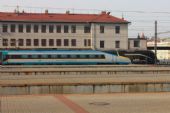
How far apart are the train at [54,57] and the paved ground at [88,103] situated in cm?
4598

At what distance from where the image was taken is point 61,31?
9350 cm

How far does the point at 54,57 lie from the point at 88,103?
4963cm

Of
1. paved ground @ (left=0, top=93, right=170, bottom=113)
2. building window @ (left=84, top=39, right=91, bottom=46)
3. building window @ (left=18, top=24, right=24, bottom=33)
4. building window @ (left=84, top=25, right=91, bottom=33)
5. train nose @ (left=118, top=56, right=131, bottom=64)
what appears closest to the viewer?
paved ground @ (left=0, top=93, right=170, bottom=113)

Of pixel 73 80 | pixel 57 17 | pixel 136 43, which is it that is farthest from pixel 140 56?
pixel 73 80

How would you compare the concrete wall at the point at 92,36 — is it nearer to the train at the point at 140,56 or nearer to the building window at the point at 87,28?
the building window at the point at 87,28

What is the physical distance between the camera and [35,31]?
303 ft

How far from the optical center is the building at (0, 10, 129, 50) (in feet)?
299

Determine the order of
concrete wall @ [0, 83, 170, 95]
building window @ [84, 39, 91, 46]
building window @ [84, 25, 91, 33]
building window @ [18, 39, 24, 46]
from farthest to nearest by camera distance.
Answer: building window @ [84, 25, 91, 33], building window @ [84, 39, 91, 46], building window @ [18, 39, 24, 46], concrete wall @ [0, 83, 170, 95]

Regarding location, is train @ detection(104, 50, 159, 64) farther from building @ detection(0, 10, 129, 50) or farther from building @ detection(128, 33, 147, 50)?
building @ detection(128, 33, 147, 50)

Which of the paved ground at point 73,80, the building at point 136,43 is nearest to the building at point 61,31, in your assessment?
the building at point 136,43

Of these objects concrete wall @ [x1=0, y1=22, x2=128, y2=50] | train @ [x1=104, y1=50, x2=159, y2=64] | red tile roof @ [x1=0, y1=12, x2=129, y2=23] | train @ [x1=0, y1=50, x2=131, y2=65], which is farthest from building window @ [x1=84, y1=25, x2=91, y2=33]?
train @ [x1=0, y1=50, x2=131, y2=65]

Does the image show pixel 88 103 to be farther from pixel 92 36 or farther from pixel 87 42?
pixel 87 42

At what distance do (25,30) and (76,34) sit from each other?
11.1 m

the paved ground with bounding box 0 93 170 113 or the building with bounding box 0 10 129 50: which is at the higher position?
the building with bounding box 0 10 129 50
